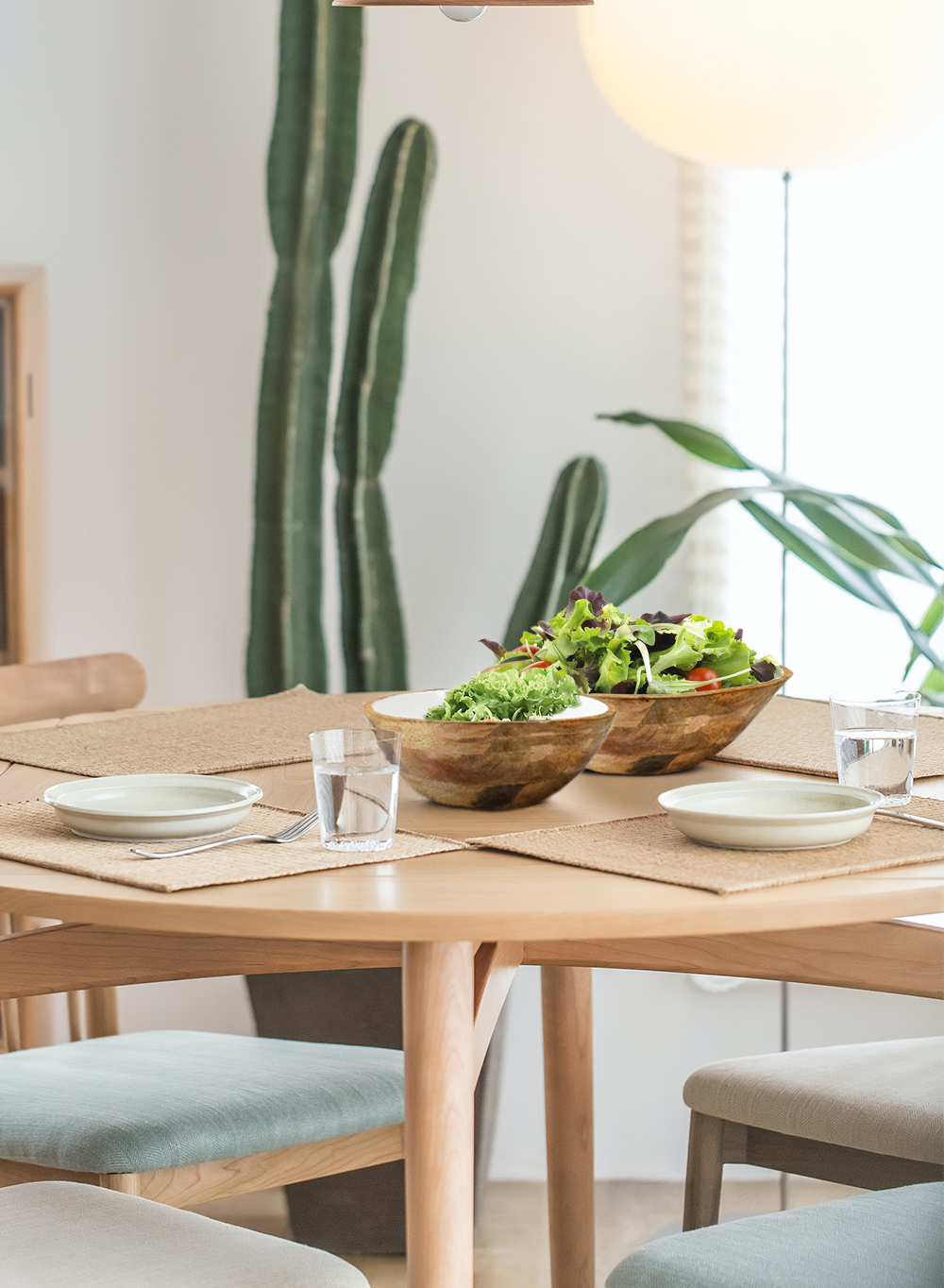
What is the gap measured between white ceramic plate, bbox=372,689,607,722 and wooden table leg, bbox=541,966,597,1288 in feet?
1.62

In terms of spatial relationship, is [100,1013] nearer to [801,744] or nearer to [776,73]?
[801,744]

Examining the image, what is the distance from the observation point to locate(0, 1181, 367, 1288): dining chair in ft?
3.36

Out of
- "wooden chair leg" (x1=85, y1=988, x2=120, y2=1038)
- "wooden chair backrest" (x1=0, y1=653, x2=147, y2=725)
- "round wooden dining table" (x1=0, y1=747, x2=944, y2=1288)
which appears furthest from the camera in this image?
"wooden chair backrest" (x1=0, y1=653, x2=147, y2=725)

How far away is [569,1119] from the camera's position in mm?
1749

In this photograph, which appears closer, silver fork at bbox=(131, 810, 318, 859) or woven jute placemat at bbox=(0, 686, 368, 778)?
silver fork at bbox=(131, 810, 318, 859)

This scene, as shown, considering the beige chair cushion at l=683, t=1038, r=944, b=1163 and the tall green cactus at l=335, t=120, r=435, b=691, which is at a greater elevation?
the tall green cactus at l=335, t=120, r=435, b=691

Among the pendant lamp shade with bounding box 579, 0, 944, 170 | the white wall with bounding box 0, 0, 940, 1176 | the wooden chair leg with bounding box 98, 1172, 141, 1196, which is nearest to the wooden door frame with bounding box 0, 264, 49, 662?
the white wall with bounding box 0, 0, 940, 1176

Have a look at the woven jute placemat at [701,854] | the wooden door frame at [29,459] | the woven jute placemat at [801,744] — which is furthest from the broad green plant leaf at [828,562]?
the wooden door frame at [29,459]

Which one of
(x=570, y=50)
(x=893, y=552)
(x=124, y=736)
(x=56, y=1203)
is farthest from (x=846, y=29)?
(x=56, y=1203)

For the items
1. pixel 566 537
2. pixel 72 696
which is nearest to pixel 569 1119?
pixel 72 696

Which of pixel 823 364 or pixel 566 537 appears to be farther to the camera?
pixel 823 364

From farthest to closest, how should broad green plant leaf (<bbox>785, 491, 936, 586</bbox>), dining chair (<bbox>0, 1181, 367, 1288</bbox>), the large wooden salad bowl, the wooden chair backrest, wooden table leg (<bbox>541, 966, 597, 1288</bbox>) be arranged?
broad green plant leaf (<bbox>785, 491, 936, 586</bbox>) → the wooden chair backrest → wooden table leg (<bbox>541, 966, 597, 1288</bbox>) → the large wooden salad bowl → dining chair (<bbox>0, 1181, 367, 1288</bbox>)

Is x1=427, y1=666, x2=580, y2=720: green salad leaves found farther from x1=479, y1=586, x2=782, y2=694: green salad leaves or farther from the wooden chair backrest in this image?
the wooden chair backrest

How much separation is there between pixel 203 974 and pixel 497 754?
303 mm
